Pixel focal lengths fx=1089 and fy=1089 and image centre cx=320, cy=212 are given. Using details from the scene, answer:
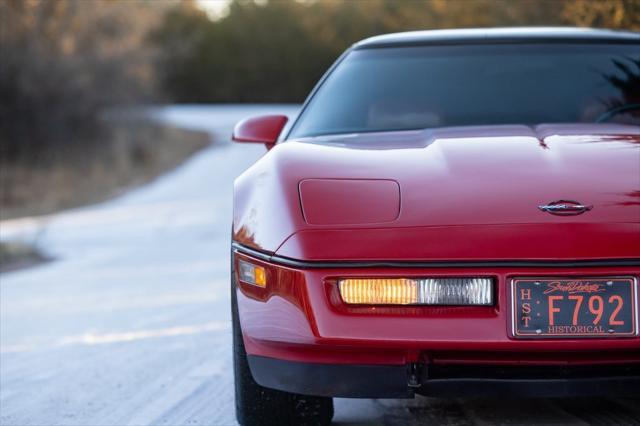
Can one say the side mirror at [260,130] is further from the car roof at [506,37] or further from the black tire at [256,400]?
the black tire at [256,400]

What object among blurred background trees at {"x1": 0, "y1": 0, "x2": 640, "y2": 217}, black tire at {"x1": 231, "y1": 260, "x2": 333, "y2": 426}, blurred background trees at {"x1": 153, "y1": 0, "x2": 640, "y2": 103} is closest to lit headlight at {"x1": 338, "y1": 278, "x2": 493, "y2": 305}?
black tire at {"x1": 231, "y1": 260, "x2": 333, "y2": 426}

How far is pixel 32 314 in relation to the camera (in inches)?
256

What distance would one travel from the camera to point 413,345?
2791 millimetres

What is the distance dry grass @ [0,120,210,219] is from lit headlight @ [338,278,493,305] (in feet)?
48.9

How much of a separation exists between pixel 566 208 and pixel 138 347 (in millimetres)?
2863

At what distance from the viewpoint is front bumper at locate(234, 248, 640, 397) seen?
2.78 meters

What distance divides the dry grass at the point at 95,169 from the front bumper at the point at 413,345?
14.8 metres

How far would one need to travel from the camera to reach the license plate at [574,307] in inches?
109

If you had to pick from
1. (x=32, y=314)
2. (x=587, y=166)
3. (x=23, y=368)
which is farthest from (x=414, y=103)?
(x=32, y=314)

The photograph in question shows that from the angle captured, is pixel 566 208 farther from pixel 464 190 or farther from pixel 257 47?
pixel 257 47

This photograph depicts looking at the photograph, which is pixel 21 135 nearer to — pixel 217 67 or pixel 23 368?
pixel 23 368

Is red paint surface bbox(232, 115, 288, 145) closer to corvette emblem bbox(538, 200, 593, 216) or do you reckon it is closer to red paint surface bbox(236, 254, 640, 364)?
red paint surface bbox(236, 254, 640, 364)

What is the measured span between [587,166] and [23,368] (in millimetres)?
2812

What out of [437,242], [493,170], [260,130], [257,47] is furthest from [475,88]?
[257,47]
